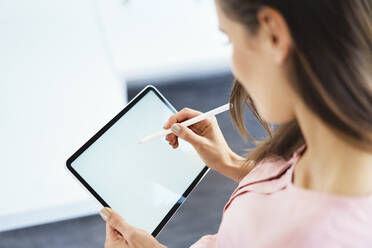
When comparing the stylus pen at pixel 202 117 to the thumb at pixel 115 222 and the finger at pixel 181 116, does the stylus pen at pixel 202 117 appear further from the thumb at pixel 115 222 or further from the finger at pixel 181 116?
the thumb at pixel 115 222

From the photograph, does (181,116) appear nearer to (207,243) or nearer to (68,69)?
(207,243)

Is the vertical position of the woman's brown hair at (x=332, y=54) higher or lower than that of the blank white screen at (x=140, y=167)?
higher

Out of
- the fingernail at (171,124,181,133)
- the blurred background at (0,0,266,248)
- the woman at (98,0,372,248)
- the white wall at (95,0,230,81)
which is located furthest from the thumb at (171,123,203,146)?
the white wall at (95,0,230,81)

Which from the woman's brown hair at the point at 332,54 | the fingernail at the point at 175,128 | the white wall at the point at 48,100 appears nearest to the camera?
the woman's brown hair at the point at 332,54

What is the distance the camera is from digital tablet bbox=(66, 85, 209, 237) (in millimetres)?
750

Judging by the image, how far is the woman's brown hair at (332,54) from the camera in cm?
43

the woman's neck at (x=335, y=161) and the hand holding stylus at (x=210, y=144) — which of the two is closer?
the woman's neck at (x=335, y=161)

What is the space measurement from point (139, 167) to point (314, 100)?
432 mm

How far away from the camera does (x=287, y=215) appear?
0.51 metres

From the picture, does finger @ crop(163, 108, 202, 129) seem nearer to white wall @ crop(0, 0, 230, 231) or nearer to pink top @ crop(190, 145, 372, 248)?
pink top @ crop(190, 145, 372, 248)

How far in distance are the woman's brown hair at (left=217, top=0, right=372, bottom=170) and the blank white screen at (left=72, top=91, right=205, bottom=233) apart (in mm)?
381

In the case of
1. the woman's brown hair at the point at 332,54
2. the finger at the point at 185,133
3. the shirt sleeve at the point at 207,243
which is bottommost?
the shirt sleeve at the point at 207,243

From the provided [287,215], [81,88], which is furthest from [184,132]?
[81,88]

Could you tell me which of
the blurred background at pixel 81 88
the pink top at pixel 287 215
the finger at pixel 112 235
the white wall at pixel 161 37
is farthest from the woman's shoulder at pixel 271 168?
the white wall at pixel 161 37
